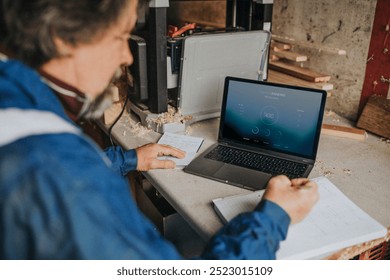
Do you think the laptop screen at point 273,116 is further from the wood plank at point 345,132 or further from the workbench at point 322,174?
the wood plank at point 345,132

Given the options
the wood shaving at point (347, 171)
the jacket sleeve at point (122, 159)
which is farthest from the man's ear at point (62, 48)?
the wood shaving at point (347, 171)

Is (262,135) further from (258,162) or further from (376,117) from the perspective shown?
(376,117)

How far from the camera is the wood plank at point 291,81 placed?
5.86 ft

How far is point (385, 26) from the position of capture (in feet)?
5.21

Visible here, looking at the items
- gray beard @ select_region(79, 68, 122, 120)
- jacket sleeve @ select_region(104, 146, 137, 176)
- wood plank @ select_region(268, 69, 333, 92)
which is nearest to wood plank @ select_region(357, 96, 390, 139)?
wood plank @ select_region(268, 69, 333, 92)

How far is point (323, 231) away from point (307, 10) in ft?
4.39

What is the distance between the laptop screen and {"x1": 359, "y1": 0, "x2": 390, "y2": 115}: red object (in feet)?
1.66

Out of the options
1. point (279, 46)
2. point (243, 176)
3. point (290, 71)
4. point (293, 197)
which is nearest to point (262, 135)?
point (243, 176)

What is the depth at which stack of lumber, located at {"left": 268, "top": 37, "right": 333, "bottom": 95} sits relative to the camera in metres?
1.83

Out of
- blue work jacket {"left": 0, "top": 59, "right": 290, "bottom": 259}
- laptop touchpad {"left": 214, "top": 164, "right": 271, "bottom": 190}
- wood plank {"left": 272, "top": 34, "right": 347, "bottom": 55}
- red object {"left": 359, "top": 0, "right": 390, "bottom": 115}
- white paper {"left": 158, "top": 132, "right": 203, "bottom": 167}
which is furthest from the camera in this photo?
wood plank {"left": 272, "top": 34, "right": 347, "bottom": 55}

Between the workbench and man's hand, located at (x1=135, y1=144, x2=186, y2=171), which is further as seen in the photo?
man's hand, located at (x1=135, y1=144, x2=186, y2=171)

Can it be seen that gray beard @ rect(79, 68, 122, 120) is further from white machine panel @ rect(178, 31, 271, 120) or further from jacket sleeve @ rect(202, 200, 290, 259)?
white machine panel @ rect(178, 31, 271, 120)
